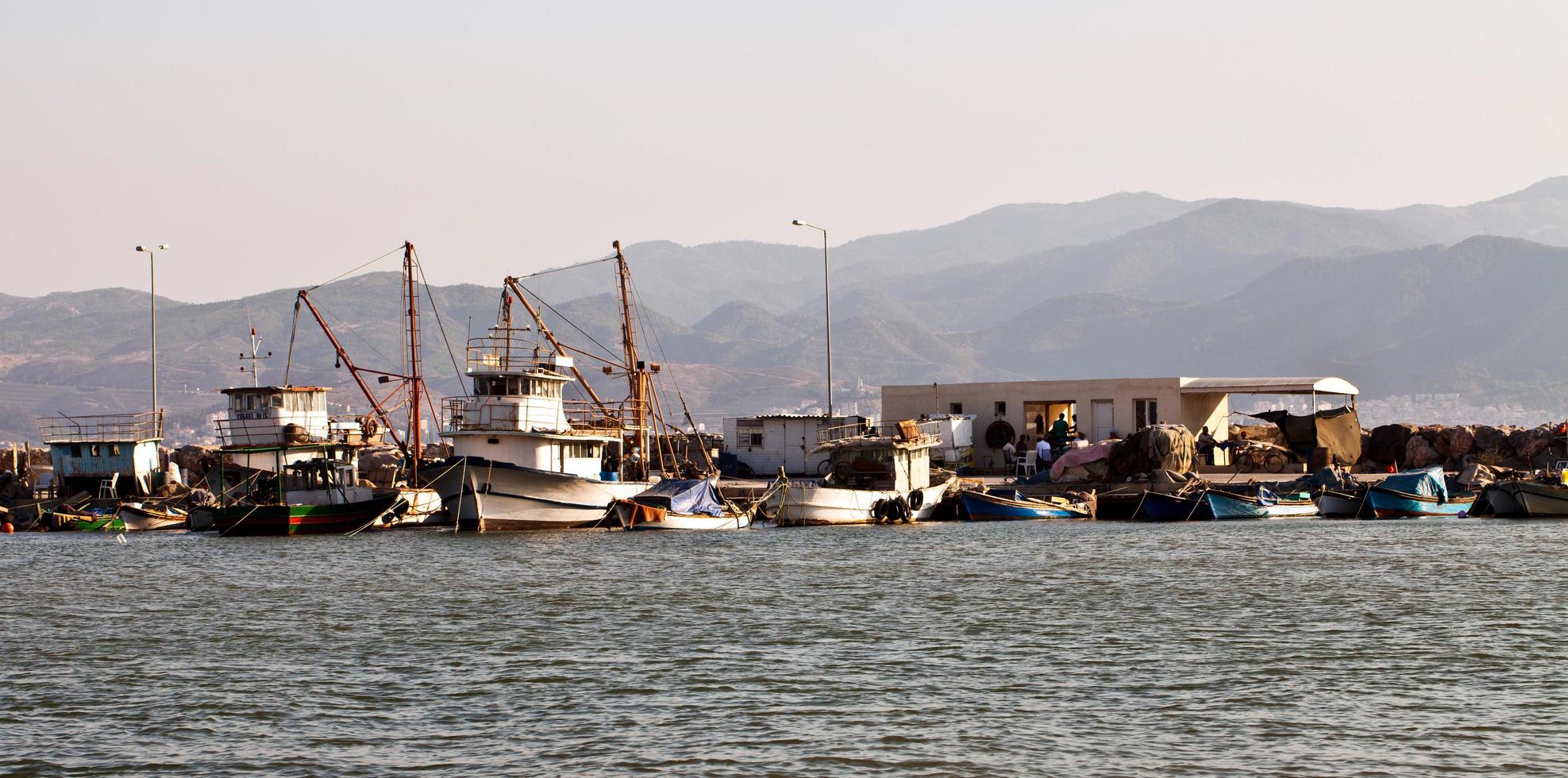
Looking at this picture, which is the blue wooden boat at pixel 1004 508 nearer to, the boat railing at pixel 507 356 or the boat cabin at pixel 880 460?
the boat cabin at pixel 880 460

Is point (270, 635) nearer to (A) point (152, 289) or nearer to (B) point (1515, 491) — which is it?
(B) point (1515, 491)

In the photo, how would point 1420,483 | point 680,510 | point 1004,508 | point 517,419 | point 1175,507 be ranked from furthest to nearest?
1. point 1004,508
2. point 1175,507
3. point 1420,483
4. point 680,510
5. point 517,419

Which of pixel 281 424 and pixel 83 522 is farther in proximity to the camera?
pixel 281 424

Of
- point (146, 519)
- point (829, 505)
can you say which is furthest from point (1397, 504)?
point (146, 519)

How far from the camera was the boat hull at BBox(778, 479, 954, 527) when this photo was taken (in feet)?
203

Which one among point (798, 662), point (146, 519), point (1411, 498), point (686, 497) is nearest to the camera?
point (798, 662)

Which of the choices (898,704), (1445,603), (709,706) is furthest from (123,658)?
(1445,603)

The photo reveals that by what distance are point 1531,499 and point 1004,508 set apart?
720 inches

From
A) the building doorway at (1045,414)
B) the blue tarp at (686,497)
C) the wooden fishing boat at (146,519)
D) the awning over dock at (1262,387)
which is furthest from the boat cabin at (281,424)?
the awning over dock at (1262,387)

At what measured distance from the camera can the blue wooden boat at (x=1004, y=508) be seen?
211 feet

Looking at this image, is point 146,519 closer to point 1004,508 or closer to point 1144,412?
point 1004,508

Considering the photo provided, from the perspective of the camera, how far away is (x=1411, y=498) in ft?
208

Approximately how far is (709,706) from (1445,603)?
60.4 ft

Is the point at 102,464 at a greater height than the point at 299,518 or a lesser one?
greater
